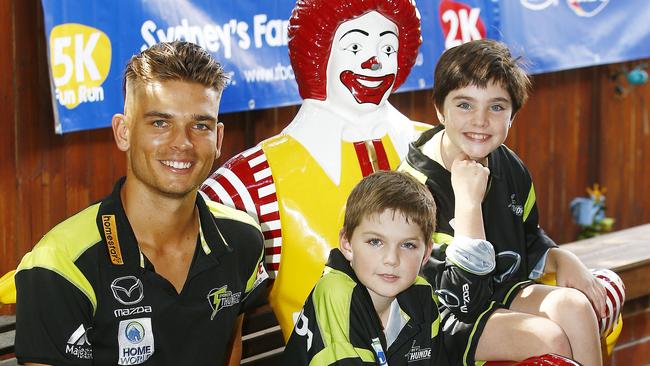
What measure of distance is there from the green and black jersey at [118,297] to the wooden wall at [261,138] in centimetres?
175

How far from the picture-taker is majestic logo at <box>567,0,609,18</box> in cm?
596

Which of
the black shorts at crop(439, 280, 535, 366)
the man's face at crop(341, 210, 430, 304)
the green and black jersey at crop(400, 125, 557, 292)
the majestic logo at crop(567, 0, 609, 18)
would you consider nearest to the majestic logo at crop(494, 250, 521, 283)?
the green and black jersey at crop(400, 125, 557, 292)

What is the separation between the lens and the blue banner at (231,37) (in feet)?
12.6

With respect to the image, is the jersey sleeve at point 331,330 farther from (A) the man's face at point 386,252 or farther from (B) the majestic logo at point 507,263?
(B) the majestic logo at point 507,263

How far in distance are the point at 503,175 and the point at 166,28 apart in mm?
1669

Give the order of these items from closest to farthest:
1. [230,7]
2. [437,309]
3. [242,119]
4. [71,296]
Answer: [71,296], [437,309], [230,7], [242,119]

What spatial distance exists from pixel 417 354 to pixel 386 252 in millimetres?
270

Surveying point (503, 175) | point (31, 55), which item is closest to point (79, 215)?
point (503, 175)

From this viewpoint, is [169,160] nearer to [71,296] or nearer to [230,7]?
[71,296]

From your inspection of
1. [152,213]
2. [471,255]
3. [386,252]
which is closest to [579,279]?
[471,255]

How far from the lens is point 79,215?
7.60 ft

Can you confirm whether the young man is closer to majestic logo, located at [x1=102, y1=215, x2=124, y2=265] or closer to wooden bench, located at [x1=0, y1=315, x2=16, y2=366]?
majestic logo, located at [x1=102, y1=215, x2=124, y2=265]

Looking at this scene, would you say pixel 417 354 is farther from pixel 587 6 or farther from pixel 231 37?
pixel 587 6

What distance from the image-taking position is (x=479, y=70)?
275 cm
